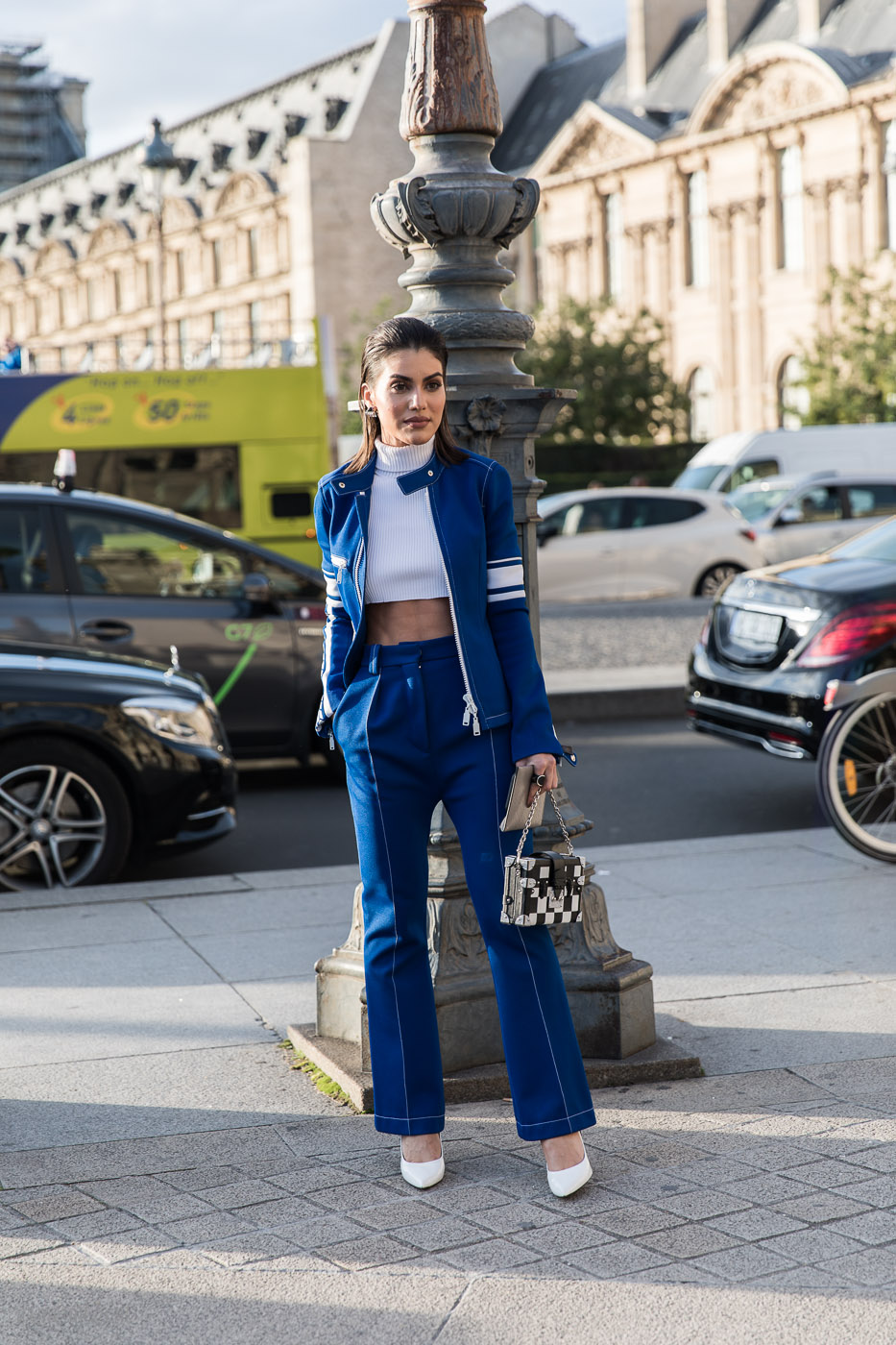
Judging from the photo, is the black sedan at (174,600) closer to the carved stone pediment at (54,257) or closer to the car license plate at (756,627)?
the car license plate at (756,627)

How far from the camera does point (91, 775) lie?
6.61 meters

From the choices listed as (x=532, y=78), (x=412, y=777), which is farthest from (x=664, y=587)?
(x=532, y=78)

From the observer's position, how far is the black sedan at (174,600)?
29.3 feet

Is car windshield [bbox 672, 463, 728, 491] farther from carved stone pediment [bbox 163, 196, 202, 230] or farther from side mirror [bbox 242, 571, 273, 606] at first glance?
carved stone pediment [bbox 163, 196, 202, 230]

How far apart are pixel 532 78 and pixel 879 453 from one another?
137ft

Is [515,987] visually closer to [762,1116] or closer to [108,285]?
[762,1116]

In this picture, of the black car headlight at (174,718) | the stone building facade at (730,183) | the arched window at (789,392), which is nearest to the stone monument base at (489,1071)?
the black car headlight at (174,718)

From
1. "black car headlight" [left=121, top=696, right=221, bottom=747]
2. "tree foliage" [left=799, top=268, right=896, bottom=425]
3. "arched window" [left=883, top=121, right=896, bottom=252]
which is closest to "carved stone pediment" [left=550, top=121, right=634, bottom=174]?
"arched window" [left=883, top=121, right=896, bottom=252]

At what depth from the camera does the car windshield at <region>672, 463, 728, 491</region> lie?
26.5m

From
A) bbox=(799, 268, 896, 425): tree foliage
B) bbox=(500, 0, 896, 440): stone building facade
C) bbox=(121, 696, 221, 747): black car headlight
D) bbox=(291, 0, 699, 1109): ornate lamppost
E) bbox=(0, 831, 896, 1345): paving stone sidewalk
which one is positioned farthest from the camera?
bbox=(500, 0, 896, 440): stone building facade

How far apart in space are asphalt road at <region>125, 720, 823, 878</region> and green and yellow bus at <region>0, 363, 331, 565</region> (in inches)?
262

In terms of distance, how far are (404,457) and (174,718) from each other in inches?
141

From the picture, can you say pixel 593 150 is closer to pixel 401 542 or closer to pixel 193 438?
pixel 193 438

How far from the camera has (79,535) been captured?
8.97 m
